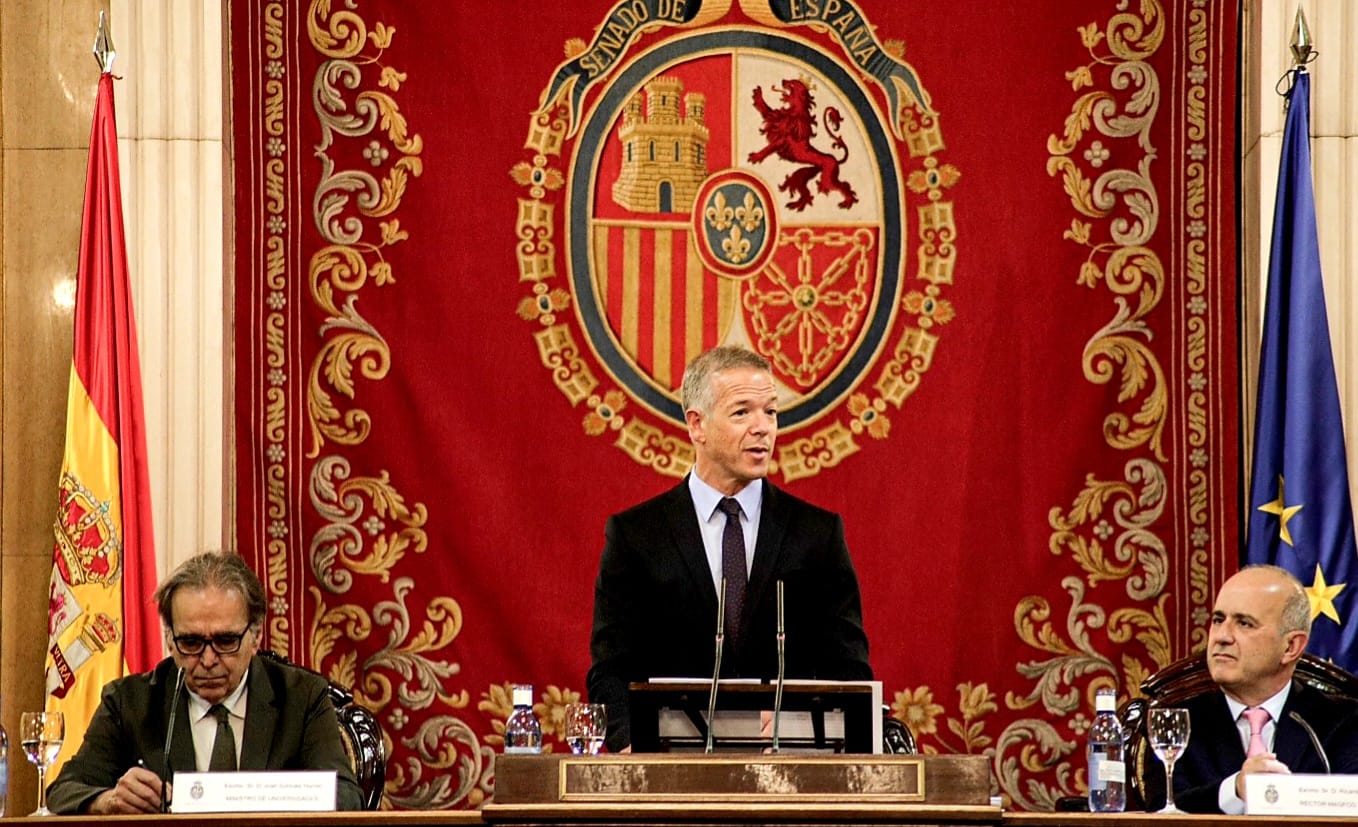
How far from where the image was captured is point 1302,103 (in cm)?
495

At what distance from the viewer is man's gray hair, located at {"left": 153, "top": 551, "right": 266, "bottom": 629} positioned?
380 centimetres

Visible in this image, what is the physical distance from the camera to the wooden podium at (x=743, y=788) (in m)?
2.87

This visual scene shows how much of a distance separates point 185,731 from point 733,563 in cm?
124

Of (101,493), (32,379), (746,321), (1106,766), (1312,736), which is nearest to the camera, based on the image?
(1106,766)

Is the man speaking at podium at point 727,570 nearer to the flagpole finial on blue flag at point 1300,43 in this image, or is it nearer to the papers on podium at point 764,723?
the papers on podium at point 764,723

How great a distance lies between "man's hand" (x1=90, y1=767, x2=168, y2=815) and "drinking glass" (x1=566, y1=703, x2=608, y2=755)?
78 cm

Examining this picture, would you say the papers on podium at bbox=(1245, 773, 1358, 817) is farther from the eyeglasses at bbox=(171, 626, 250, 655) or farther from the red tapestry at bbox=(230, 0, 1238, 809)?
the red tapestry at bbox=(230, 0, 1238, 809)

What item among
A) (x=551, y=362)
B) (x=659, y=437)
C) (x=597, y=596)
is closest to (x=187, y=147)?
(x=551, y=362)

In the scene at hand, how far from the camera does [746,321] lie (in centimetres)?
532

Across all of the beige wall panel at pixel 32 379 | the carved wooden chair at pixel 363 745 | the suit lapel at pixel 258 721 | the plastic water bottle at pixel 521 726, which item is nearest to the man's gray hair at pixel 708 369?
the plastic water bottle at pixel 521 726

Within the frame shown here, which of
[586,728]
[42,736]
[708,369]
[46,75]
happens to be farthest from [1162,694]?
[46,75]

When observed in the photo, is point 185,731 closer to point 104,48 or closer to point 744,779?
point 744,779

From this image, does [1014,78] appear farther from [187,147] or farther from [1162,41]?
[187,147]

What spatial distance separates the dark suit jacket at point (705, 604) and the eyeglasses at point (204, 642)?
77cm
